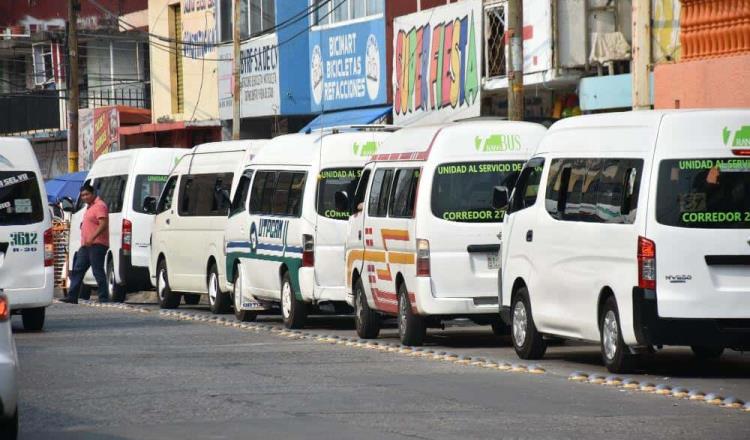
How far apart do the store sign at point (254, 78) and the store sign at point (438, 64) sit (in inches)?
278

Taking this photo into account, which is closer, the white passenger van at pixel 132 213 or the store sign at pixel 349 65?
the white passenger van at pixel 132 213

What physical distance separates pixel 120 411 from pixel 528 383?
353cm

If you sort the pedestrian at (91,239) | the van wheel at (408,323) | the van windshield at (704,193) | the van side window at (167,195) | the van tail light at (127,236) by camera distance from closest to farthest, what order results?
the van windshield at (704,193) → the van wheel at (408,323) → the van side window at (167,195) → the pedestrian at (91,239) → the van tail light at (127,236)

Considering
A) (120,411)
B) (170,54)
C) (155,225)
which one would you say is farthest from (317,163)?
(170,54)

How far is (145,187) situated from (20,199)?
938 centimetres

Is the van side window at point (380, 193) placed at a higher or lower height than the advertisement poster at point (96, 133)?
lower

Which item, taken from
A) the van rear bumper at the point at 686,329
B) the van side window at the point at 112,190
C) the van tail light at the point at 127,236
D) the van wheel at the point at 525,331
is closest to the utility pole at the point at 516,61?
the van wheel at the point at 525,331

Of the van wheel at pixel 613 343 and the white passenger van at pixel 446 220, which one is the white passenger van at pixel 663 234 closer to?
the van wheel at pixel 613 343

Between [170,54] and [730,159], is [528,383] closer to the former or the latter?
[730,159]

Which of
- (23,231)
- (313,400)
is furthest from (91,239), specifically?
(313,400)

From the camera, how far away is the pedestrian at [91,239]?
2767cm

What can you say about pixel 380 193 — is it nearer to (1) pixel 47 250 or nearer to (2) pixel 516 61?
(1) pixel 47 250

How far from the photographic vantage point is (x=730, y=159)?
14352 mm

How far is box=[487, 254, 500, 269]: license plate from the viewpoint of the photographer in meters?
17.9
